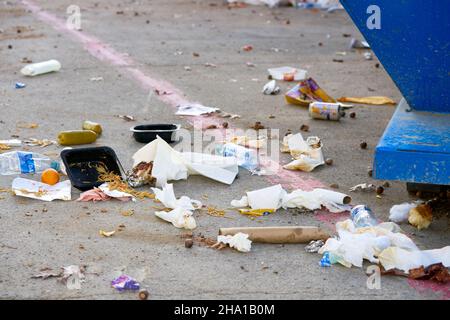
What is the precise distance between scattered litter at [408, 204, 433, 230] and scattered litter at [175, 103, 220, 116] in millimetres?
2705

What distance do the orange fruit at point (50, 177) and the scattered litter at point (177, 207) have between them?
61 cm

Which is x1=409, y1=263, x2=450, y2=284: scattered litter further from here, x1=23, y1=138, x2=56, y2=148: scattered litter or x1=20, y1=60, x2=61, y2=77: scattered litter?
x1=20, y1=60, x2=61, y2=77: scattered litter

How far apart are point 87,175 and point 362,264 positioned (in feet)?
6.33

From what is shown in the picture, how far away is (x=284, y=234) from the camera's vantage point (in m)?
4.11

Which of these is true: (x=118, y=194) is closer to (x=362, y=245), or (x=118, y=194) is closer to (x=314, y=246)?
(x=314, y=246)

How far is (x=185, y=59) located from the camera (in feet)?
29.4

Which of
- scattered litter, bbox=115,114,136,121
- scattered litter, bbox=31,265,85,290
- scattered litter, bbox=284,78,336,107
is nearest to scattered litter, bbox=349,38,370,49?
scattered litter, bbox=284,78,336,107

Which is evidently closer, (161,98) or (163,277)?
(163,277)

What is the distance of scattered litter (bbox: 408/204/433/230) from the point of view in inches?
171

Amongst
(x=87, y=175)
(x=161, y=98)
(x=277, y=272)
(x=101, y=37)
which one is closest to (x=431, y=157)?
(x=277, y=272)

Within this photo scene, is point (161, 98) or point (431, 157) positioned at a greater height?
point (431, 157)
